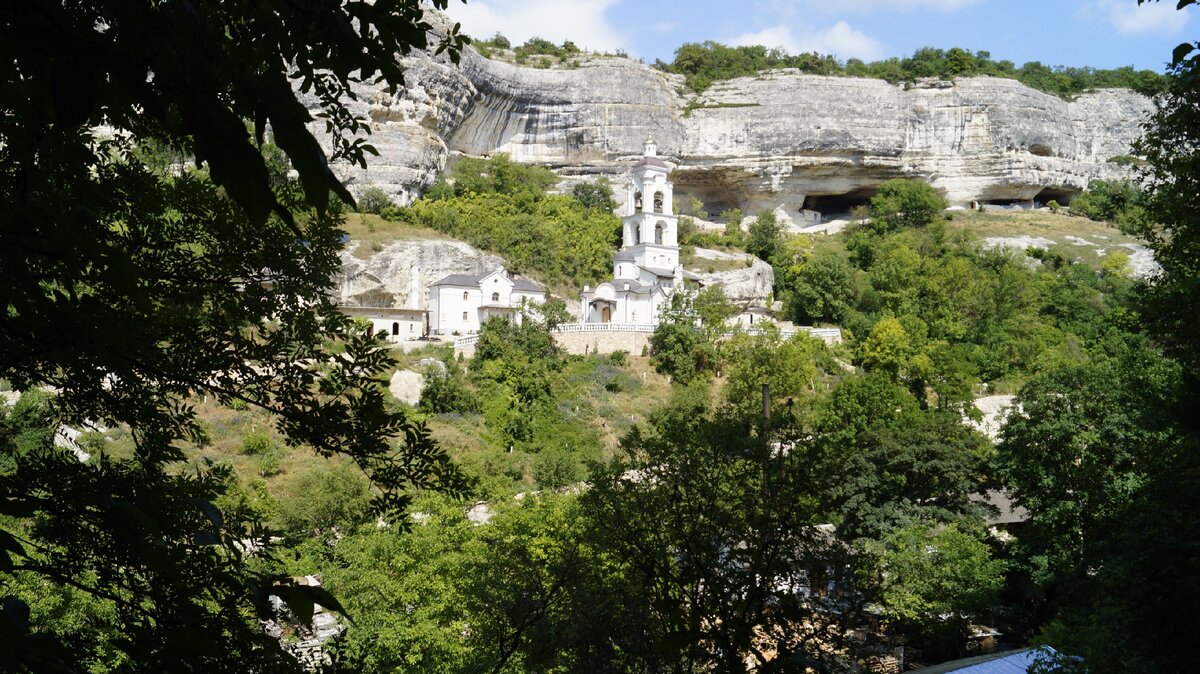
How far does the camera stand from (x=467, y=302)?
32.4 m

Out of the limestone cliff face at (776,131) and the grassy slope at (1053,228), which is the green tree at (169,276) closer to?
the limestone cliff face at (776,131)

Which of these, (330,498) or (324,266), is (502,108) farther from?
(324,266)

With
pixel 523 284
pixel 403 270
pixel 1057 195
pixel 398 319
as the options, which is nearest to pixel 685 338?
pixel 523 284

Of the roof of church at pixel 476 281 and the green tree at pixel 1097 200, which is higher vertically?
the green tree at pixel 1097 200

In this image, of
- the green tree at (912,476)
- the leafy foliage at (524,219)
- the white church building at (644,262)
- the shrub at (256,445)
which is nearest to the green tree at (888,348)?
the white church building at (644,262)

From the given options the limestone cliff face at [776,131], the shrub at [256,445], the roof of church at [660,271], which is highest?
the limestone cliff face at [776,131]

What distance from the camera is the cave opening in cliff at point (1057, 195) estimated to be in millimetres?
50719

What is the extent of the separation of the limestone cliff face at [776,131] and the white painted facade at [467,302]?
11514mm

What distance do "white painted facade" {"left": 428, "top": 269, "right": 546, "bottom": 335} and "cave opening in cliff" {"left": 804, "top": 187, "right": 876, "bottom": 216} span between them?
2231cm

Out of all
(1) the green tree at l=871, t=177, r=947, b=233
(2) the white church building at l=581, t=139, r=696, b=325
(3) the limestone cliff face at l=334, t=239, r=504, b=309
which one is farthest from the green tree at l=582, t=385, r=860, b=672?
(1) the green tree at l=871, t=177, r=947, b=233

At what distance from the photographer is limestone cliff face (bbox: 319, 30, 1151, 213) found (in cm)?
4538

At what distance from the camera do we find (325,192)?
1062 mm

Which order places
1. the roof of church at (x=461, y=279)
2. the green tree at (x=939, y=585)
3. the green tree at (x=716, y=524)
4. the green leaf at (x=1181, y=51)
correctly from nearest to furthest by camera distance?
the green leaf at (x=1181, y=51) → the green tree at (x=716, y=524) → the green tree at (x=939, y=585) → the roof of church at (x=461, y=279)

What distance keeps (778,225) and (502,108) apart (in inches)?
555
